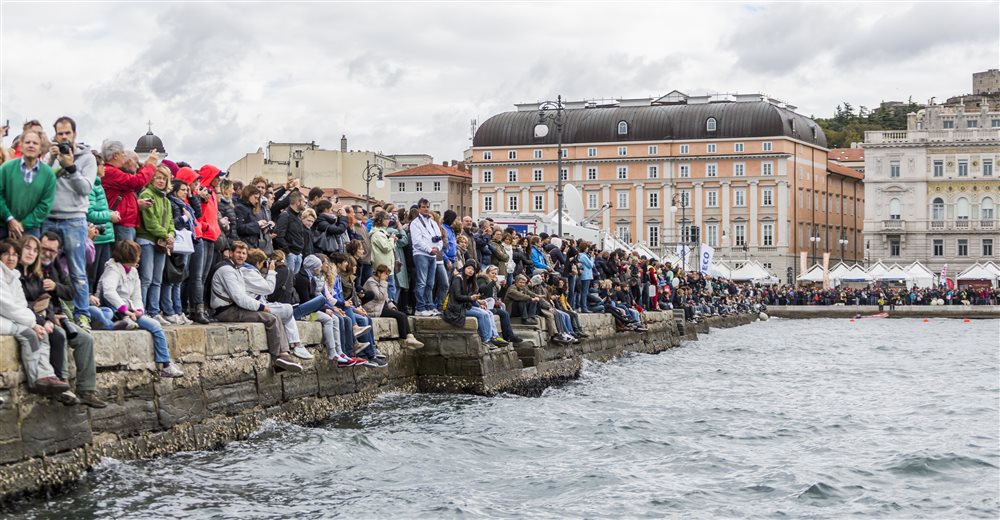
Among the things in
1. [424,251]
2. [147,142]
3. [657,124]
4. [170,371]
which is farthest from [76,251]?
[657,124]

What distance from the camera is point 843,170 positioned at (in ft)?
410

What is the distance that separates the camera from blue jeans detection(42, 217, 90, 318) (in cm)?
1098

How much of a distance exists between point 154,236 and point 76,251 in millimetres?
1745

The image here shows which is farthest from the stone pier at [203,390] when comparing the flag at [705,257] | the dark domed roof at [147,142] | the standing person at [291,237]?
the dark domed roof at [147,142]

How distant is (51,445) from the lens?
9781 millimetres

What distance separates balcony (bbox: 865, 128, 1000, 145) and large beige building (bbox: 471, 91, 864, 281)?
7607 millimetres

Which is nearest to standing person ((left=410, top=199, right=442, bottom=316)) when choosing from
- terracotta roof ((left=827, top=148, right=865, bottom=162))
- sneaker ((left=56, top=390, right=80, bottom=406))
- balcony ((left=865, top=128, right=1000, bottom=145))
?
sneaker ((left=56, top=390, right=80, bottom=406))

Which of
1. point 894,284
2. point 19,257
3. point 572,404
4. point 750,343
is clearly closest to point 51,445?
point 19,257

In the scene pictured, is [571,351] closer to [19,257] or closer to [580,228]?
[19,257]

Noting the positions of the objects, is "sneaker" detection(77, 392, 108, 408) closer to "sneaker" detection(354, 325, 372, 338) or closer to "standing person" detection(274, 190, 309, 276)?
"standing person" detection(274, 190, 309, 276)

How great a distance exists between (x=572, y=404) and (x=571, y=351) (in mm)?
5676

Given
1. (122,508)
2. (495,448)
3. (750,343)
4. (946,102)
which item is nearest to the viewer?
(122,508)

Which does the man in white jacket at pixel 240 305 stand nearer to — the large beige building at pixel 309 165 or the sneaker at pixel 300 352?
the sneaker at pixel 300 352

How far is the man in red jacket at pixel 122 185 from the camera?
12414 mm
